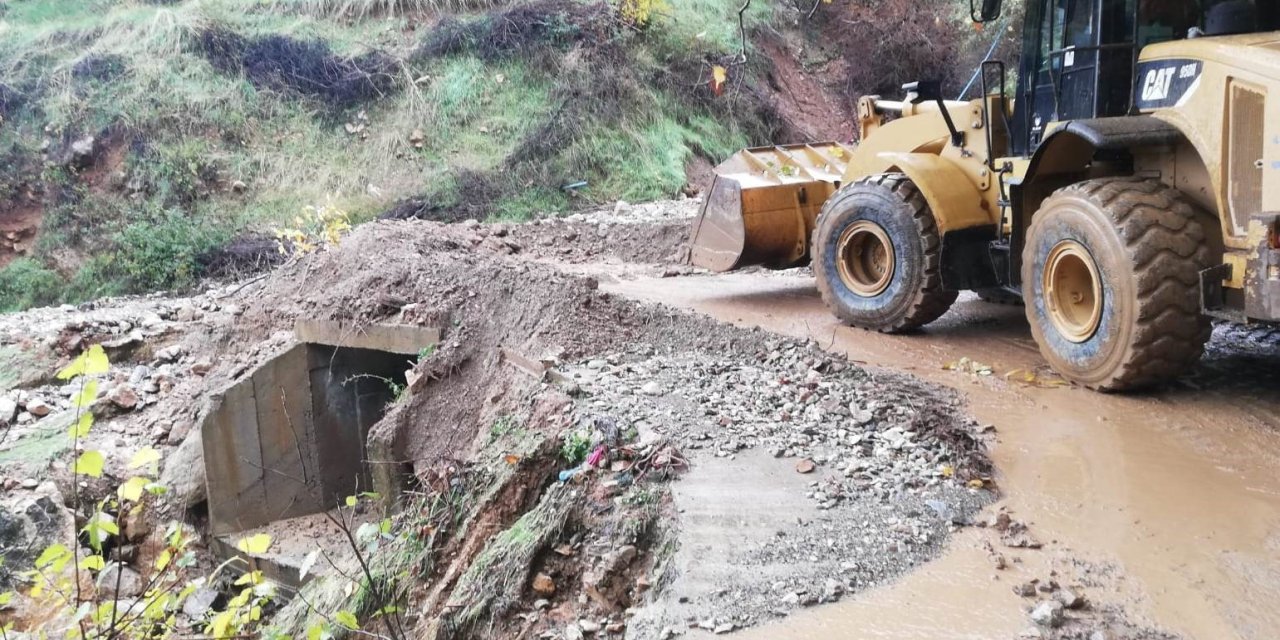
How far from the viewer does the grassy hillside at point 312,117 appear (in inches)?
645

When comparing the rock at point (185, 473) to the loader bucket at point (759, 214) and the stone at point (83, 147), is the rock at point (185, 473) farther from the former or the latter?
the stone at point (83, 147)

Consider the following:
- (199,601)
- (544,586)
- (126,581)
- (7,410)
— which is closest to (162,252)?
(7,410)

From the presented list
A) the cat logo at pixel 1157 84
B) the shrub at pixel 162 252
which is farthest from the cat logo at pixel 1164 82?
the shrub at pixel 162 252

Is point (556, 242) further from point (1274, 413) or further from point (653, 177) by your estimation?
point (1274, 413)

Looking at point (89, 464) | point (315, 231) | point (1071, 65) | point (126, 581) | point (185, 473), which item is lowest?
point (126, 581)

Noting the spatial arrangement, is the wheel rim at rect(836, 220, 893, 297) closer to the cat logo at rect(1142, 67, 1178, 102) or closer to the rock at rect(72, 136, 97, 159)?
the cat logo at rect(1142, 67, 1178, 102)

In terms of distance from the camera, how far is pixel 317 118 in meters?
18.3

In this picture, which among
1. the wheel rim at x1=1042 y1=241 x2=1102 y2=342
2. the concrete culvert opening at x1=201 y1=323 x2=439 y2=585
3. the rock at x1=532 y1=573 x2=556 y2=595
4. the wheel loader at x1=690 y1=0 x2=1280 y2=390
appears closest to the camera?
the rock at x1=532 y1=573 x2=556 y2=595

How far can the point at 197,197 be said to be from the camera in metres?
16.8

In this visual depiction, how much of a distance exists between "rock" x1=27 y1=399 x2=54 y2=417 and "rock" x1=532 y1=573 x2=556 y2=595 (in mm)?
7474

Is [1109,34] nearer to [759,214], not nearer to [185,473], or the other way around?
[759,214]

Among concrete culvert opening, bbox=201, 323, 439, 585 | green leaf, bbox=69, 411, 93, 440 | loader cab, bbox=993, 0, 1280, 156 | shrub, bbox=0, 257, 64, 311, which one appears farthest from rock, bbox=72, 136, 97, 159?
green leaf, bbox=69, 411, 93, 440

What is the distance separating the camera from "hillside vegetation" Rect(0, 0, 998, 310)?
16.3 metres

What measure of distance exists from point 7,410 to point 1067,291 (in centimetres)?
928
